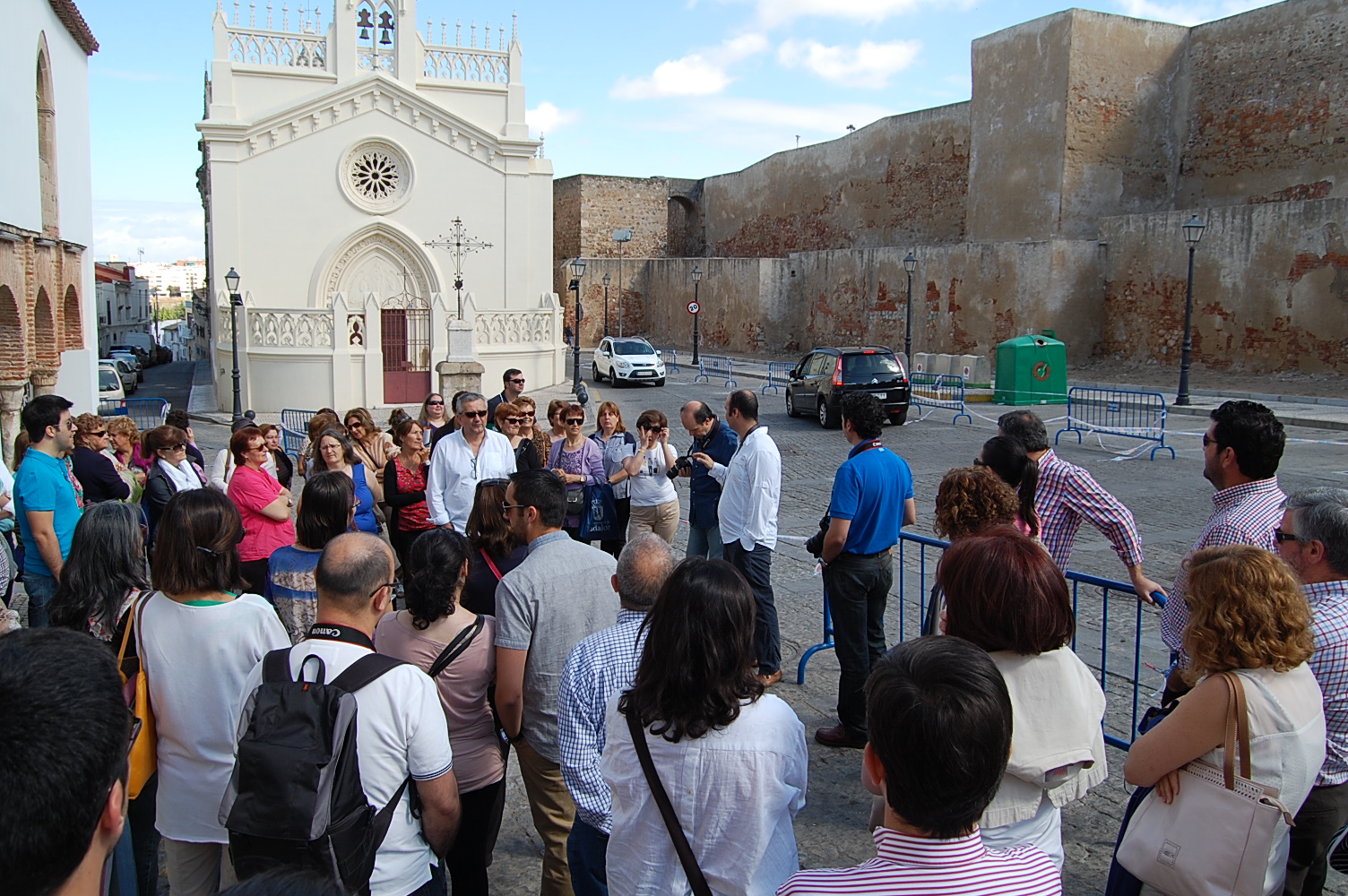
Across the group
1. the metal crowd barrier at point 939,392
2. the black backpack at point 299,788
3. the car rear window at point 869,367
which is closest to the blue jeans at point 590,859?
the black backpack at point 299,788

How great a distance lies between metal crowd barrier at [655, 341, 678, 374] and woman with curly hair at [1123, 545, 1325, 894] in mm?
27075

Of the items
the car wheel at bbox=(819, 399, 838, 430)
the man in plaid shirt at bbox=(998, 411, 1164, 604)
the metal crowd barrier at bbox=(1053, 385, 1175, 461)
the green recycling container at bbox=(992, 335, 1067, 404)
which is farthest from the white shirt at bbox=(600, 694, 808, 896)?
the green recycling container at bbox=(992, 335, 1067, 404)

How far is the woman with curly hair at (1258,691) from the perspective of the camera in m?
2.47

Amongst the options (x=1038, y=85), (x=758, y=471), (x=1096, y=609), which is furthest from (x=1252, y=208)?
(x=758, y=471)

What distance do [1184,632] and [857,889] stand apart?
1.36 meters

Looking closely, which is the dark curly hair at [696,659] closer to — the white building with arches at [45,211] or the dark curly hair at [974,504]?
the dark curly hair at [974,504]

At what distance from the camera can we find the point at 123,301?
236 feet

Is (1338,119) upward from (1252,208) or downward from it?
upward

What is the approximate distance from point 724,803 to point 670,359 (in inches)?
1307

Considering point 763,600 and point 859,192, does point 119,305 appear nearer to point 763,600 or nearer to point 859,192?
point 859,192

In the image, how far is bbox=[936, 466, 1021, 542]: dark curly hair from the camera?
3629 millimetres

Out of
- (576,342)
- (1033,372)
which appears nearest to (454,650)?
(1033,372)

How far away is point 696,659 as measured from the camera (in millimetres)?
2275

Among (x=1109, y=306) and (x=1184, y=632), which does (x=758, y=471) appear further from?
(x=1109, y=306)
